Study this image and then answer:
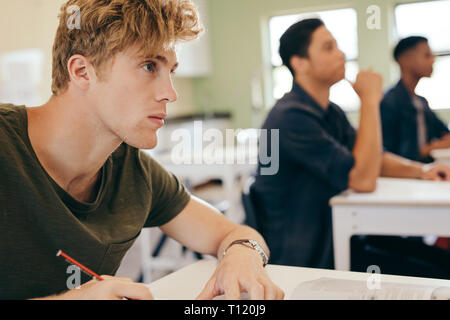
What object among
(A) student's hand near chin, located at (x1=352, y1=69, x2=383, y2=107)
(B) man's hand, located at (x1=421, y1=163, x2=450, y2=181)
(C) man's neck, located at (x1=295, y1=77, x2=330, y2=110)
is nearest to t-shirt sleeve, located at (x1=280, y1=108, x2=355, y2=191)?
(C) man's neck, located at (x1=295, y1=77, x2=330, y2=110)

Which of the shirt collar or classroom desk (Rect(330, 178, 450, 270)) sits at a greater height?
the shirt collar

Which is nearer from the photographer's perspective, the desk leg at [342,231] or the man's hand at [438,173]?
the desk leg at [342,231]

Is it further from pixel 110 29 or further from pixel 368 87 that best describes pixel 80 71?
pixel 368 87

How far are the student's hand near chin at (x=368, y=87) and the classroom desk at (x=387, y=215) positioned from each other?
1.22ft

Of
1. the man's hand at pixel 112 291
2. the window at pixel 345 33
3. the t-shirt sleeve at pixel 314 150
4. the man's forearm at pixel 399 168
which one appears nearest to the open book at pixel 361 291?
the man's hand at pixel 112 291

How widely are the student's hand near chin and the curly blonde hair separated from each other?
104 centimetres

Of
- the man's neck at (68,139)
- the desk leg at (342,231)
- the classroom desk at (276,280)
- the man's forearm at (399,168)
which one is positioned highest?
the man's neck at (68,139)

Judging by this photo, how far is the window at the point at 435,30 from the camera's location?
486 cm

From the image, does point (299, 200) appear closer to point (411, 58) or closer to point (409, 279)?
point (409, 279)

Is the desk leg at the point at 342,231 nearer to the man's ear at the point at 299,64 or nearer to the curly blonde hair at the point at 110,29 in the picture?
the man's ear at the point at 299,64

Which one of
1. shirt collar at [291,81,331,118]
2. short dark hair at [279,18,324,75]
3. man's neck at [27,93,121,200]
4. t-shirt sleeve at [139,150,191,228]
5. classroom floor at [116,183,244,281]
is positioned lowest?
classroom floor at [116,183,244,281]

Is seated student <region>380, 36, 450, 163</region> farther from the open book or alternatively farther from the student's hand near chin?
the open book

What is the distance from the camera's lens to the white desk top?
1368 mm
